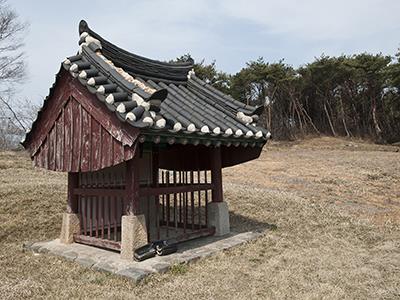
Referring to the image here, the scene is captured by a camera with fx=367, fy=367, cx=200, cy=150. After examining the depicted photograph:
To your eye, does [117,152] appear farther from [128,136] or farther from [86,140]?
[86,140]

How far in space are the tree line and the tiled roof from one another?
21553mm

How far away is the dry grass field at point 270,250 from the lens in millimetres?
4023

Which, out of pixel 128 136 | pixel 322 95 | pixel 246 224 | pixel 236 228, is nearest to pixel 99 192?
pixel 128 136

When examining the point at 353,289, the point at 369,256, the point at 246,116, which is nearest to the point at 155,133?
the point at 246,116

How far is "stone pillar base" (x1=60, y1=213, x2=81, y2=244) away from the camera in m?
5.88

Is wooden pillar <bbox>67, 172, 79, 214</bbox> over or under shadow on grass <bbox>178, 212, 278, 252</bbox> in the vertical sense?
over

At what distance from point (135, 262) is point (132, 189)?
0.93 meters

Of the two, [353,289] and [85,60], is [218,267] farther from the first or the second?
[85,60]

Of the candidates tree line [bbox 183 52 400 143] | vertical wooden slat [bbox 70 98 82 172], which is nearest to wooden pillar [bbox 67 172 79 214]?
vertical wooden slat [bbox 70 98 82 172]

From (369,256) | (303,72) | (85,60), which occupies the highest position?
(303,72)

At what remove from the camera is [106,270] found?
450 cm

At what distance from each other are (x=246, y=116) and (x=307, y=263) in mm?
2614

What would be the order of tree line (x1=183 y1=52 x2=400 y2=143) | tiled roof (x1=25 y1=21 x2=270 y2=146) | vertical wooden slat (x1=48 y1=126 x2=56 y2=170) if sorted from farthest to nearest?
tree line (x1=183 y1=52 x2=400 y2=143) < vertical wooden slat (x1=48 y1=126 x2=56 y2=170) < tiled roof (x1=25 y1=21 x2=270 y2=146)

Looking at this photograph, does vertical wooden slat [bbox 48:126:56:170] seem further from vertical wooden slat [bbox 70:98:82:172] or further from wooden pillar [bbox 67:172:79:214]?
vertical wooden slat [bbox 70:98:82:172]
